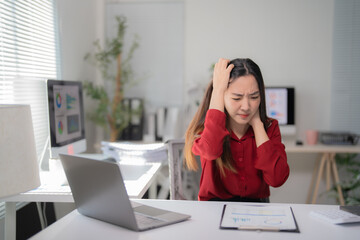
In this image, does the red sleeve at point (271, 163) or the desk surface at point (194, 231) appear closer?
the desk surface at point (194, 231)

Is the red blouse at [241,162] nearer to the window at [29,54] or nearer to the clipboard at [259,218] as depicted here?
the clipboard at [259,218]

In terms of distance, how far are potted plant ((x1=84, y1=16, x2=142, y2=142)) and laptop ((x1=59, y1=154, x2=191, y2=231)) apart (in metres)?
2.14

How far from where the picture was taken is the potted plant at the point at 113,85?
334 cm

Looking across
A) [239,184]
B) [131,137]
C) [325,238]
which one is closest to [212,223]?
[325,238]

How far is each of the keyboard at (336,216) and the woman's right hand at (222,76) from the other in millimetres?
579

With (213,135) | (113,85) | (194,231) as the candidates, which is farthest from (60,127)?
(113,85)

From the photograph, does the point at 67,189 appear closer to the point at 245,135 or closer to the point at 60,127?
the point at 60,127

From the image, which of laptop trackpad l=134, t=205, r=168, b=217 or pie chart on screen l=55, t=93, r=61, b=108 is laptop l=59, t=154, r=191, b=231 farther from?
pie chart on screen l=55, t=93, r=61, b=108

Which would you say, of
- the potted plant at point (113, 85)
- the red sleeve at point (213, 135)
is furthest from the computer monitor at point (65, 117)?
the potted plant at point (113, 85)

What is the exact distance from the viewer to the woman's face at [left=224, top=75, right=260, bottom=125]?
145 cm

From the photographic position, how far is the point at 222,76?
58.8 inches

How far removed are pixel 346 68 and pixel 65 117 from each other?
8.97 ft

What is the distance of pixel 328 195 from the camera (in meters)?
3.46

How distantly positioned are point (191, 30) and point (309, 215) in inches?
110
